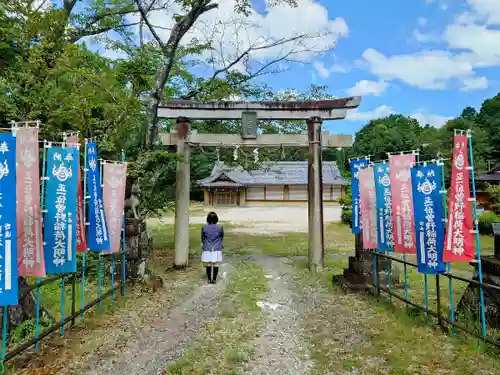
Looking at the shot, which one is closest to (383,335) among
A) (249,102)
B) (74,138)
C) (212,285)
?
(212,285)

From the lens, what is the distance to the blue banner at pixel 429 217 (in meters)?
4.94

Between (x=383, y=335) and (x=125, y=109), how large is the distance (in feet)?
20.3

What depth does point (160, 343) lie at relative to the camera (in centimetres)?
495

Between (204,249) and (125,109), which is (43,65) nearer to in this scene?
(125,109)

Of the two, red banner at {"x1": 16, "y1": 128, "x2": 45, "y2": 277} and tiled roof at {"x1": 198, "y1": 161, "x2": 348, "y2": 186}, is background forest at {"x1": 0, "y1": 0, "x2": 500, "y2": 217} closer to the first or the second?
red banner at {"x1": 16, "y1": 128, "x2": 45, "y2": 277}

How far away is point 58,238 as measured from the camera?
465 cm

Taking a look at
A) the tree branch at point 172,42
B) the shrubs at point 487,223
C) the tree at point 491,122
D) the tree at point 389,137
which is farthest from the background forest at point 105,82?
the tree at point 491,122

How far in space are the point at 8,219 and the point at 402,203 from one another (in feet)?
16.9

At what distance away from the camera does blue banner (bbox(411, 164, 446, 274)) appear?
494cm

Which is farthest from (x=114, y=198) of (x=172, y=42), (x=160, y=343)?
(x=172, y=42)

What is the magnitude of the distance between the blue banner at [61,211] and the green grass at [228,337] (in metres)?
1.89

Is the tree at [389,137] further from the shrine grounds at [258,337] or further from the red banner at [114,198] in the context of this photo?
the red banner at [114,198]

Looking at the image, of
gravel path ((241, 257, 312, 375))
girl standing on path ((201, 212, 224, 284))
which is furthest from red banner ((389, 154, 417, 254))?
girl standing on path ((201, 212, 224, 284))

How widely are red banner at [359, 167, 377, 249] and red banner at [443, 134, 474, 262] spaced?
2.07m
